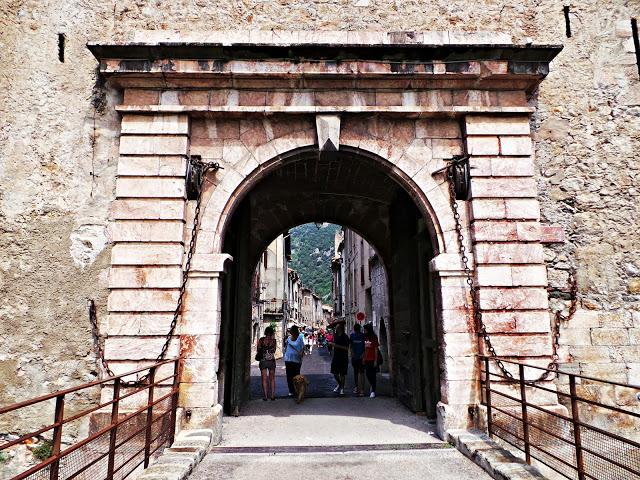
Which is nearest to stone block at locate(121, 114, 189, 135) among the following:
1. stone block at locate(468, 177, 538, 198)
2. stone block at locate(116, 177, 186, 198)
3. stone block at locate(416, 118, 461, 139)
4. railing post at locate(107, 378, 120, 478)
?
stone block at locate(116, 177, 186, 198)

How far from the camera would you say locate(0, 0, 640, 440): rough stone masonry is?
5375 millimetres

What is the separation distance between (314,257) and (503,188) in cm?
7460

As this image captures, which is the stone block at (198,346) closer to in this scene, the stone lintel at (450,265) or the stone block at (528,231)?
the stone lintel at (450,265)

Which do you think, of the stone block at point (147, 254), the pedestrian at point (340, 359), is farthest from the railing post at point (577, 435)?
the pedestrian at point (340, 359)

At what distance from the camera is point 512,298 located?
529cm

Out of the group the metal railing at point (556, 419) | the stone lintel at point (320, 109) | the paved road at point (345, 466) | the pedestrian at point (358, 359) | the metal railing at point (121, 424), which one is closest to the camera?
the paved road at point (345, 466)

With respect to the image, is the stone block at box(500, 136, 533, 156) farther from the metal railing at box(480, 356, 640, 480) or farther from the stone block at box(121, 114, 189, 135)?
the stone block at box(121, 114, 189, 135)

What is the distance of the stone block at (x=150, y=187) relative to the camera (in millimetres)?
5406

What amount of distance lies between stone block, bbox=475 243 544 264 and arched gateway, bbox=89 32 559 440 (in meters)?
0.01

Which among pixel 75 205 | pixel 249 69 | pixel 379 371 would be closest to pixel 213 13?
pixel 249 69

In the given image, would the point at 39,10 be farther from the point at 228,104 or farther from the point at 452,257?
the point at 452,257

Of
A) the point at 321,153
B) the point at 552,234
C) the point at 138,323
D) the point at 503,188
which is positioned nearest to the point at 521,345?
the point at 552,234

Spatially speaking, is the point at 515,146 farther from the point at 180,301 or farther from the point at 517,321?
the point at 180,301

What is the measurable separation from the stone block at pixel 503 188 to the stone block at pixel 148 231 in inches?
136
